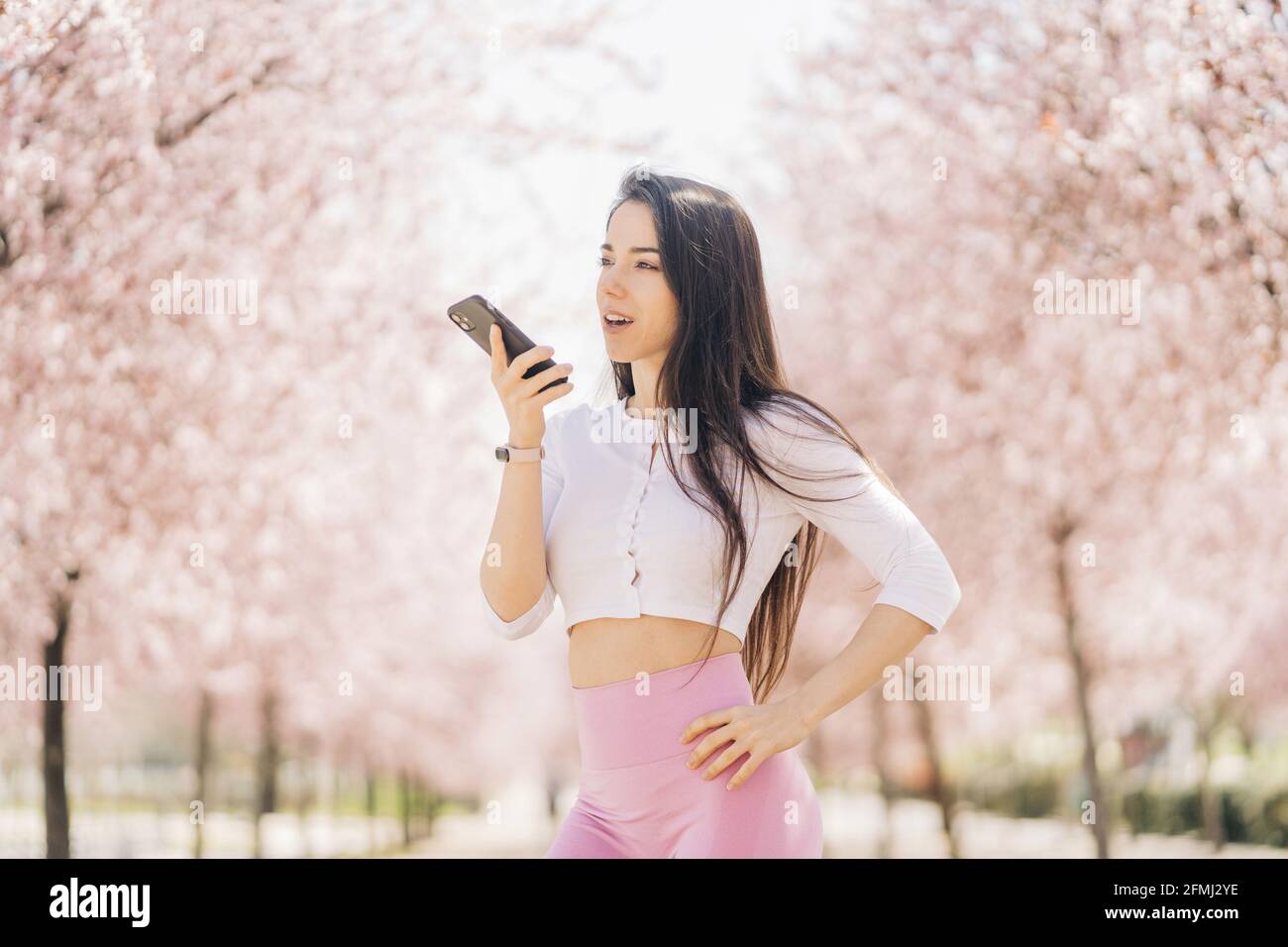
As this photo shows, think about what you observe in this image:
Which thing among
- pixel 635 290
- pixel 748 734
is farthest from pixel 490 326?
pixel 748 734

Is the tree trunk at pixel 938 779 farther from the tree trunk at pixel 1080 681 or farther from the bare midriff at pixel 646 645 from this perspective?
the bare midriff at pixel 646 645

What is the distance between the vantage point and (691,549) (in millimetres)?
2420

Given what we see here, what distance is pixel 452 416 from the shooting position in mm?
11344

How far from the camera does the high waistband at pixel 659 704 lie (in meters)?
2.38

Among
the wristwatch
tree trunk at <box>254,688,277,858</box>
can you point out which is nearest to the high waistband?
the wristwatch

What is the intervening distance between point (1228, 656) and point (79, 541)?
15.8 m

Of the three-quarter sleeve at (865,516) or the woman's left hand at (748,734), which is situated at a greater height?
the three-quarter sleeve at (865,516)

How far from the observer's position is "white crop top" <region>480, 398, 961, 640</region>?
2.35 m

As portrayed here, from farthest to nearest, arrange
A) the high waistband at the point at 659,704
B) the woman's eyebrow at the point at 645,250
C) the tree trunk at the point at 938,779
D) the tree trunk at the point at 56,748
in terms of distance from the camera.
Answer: the tree trunk at the point at 938,779
the tree trunk at the point at 56,748
the woman's eyebrow at the point at 645,250
the high waistband at the point at 659,704

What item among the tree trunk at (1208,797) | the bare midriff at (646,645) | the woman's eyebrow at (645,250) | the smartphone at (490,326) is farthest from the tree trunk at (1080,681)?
the tree trunk at (1208,797)

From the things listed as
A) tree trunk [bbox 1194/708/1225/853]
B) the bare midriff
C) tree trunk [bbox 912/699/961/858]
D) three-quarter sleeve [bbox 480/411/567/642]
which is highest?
three-quarter sleeve [bbox 480/411/567/642]

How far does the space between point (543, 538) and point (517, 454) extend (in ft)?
0.72

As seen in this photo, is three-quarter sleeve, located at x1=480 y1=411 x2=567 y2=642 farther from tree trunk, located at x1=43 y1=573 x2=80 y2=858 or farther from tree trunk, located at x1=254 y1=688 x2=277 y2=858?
tree trunk, located at x1=254 y1=688 x2=277 y2=858

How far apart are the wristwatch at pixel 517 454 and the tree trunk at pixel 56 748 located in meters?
6.32
